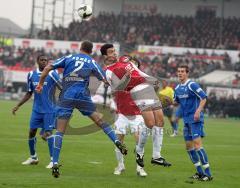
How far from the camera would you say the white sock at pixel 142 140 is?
1282cm

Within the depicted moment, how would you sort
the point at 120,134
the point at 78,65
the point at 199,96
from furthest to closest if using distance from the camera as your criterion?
the point at 120,134 → the point at 199,96 → the point at 78,65

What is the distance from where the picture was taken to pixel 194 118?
1255 cm

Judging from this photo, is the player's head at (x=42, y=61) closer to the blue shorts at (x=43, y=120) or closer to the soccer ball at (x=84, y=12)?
the blue shorts at (x=43, y=120)

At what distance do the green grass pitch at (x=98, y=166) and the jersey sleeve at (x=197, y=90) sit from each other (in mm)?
1712

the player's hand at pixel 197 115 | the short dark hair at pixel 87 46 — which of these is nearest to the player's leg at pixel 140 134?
the player's hand at pixel 197 115

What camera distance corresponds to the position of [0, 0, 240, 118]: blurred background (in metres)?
48.4

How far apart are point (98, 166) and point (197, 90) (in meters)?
3.01

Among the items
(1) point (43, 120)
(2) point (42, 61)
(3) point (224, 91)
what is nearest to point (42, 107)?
(1) point (43, 120)

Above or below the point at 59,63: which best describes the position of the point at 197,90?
below

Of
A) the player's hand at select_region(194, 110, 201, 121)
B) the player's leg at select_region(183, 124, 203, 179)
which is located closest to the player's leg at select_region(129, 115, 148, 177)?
the player's leg at select_region(183, 124, 203, 179)

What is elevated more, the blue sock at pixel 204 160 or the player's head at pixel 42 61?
the player's head at pixel 42 61

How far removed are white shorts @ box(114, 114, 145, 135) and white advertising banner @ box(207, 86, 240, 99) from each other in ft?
103

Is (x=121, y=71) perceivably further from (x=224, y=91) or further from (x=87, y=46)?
(x=224, y=91)

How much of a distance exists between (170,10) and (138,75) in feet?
166
